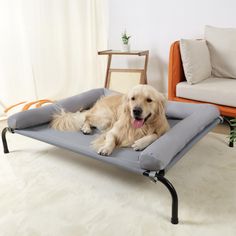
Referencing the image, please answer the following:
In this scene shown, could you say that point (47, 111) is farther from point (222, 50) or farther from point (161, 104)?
point (222, 50)

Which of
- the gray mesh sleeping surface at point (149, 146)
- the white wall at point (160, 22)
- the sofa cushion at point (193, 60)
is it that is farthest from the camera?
the white wall at point (160, 22)

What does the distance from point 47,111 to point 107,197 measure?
3.39 ft

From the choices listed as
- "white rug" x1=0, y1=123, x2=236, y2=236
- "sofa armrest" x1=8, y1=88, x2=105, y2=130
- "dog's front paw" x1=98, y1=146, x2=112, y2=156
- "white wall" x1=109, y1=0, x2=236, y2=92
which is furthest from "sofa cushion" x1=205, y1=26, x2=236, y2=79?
"dog's front paw" x1=98, y1=146, x2=112, y2=156

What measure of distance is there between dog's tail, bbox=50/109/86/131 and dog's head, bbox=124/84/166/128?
57 centimetres

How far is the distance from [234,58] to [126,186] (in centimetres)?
204

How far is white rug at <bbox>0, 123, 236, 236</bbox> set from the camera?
156 centimetres

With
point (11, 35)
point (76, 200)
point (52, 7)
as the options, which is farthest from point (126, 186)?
point (52, 7)

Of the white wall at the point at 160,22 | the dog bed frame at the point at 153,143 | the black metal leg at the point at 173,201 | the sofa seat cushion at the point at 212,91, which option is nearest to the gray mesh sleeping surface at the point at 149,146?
the dog bed frame at the point at 153,143

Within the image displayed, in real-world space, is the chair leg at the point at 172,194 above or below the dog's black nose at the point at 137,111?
below

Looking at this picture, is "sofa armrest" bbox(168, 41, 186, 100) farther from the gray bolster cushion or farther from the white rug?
the white rug

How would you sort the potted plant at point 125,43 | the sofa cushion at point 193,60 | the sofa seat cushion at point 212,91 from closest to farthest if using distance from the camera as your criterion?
1. the sofa seat cushion at point 212,91
2. the sofa cushion at point 193,60
3. the potted plant at point 125,43

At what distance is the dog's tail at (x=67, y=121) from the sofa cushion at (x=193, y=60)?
4.18 ft

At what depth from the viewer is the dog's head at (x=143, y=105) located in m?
1.91

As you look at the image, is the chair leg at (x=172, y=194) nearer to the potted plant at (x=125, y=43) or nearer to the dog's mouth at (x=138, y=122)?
the dog's mouth at (x=138, y=122)
